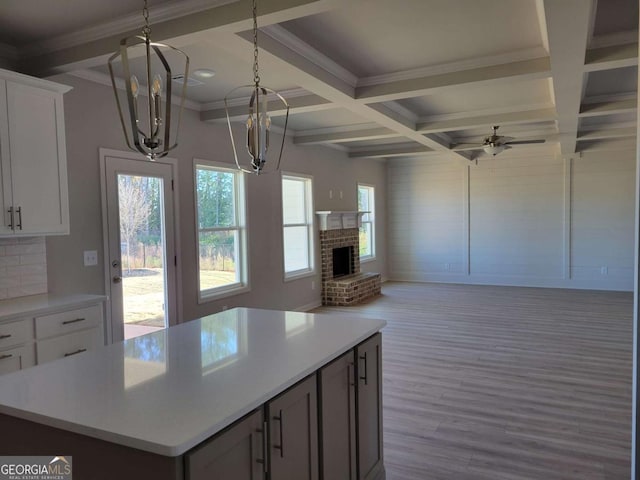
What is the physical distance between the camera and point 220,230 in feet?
18.3

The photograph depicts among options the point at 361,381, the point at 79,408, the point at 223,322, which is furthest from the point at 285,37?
the point at 79,408

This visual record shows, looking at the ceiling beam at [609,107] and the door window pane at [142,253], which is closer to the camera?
the door window pane at [142,253]

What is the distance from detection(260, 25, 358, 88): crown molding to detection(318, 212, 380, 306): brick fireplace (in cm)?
382

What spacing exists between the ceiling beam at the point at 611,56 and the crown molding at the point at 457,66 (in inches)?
12.4

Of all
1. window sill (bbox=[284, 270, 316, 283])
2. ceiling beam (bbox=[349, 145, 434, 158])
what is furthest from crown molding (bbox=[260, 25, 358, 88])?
ceiling beam (bbox=[349, 145, 434, 158])

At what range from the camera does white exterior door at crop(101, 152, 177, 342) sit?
413cm

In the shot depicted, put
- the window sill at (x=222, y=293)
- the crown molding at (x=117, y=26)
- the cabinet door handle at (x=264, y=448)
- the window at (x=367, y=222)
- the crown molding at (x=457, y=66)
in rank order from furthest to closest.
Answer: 1. the window at (x=367, y=222)
2. the window sill at (x=222, y=293)
3. the crown molding at (x=457, y=66)
4. the crown molding at (x=117, y=26)
5. the cabinet door handle at (x=264, y=448)

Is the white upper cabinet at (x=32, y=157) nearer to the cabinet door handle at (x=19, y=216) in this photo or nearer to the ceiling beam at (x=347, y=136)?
the cabinet door handle at (x=19, y=216)

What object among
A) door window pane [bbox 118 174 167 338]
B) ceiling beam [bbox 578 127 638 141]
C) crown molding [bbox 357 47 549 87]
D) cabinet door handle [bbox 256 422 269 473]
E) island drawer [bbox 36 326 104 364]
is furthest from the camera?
ceiling beam [bbox 578 127 638 141]

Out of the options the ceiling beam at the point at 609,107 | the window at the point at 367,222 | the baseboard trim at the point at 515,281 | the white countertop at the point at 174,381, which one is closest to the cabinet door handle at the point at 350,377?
the white countertop at the point at 174,381

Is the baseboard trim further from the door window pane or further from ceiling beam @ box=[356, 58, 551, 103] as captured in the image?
the door window pane

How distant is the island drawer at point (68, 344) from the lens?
2965mm

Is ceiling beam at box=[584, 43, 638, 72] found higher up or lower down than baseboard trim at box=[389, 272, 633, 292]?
higher up

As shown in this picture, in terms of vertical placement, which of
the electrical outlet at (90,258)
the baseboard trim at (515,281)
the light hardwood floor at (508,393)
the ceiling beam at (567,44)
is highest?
the ceiling beam at (567,44)
